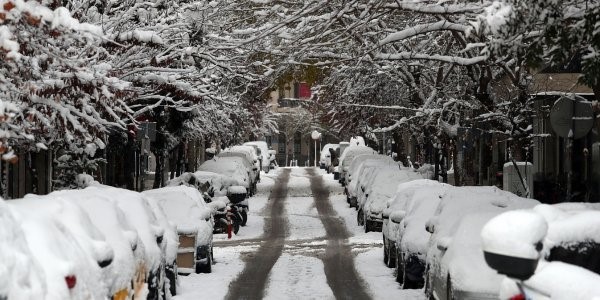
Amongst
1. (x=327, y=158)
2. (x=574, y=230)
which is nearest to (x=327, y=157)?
(x=327, y=158)

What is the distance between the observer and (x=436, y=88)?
2772 centimetres

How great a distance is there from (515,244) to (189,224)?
14430 mm

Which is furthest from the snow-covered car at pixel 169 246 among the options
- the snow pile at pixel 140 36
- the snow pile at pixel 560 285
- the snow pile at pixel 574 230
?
the snow pile at pixel 560 285

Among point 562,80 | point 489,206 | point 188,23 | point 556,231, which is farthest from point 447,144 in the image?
point 556,231

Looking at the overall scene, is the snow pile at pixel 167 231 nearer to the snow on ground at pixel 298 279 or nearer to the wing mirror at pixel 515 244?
the snow on ground at pixel 298 279

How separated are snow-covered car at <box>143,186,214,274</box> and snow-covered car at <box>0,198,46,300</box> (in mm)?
11321

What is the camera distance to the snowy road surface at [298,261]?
706 inches

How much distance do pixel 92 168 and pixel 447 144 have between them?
16.6m

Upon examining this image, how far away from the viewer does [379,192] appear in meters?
30.2

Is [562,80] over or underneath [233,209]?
over

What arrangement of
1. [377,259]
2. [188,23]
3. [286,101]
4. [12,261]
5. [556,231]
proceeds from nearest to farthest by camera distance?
[12,261]
[556,231]
[188,23]
[377,259]
[286,101]

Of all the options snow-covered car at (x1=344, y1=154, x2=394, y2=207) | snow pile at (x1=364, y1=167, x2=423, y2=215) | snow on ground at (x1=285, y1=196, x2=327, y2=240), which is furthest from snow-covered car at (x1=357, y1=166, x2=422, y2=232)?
snow-covered car at (x1=344, y1=154, x2=394, y2=207)

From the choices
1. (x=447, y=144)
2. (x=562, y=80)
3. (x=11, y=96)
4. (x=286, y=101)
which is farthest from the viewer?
(x=286, y=101)

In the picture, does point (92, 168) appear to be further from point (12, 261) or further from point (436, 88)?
point (12, 261)
